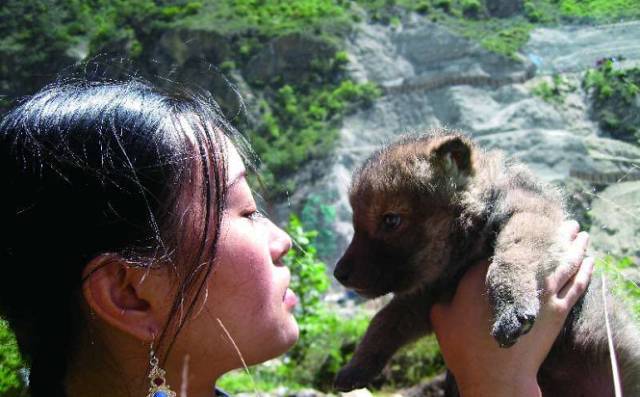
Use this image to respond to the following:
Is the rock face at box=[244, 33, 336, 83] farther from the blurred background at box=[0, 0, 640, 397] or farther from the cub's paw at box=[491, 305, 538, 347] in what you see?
the cub's paw at box=[491, 305, 538, 347]

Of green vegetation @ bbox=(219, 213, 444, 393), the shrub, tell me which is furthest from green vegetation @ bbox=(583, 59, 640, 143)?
green vegetation @ bbox=(219, 213, 444, 393)

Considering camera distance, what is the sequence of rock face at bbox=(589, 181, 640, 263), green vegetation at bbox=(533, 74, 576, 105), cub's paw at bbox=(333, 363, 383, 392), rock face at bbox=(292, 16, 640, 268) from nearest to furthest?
1. cub's paw at bbox=(333, 363, 383, 392)
2. rock face at bbox=(589, 181, 640, 263)
3. rock face at bbox=(292, 16, 640, 268)
4. green vegetation at bbox=(533, 74, 576, 105)

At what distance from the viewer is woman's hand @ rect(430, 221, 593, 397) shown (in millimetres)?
2400

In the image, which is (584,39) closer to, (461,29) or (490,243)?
(461,29)

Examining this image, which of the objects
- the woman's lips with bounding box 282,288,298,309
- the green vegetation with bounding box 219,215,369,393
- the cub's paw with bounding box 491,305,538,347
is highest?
the woman's lips with bounding box 282,288,298,309

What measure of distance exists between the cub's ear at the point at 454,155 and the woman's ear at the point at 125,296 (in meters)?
1.63

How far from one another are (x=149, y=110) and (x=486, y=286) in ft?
4.88

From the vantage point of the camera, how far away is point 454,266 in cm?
288

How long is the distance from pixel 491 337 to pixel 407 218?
0.68 metres

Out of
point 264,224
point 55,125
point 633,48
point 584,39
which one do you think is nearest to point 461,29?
point 584,39

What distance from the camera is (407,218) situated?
9.50 ft

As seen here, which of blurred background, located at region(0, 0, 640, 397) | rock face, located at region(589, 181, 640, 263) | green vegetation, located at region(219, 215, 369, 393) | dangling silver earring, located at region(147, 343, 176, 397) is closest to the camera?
dangling silver earring, located at region(147, 343, 176, 397)

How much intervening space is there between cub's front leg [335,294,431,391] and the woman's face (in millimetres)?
1171

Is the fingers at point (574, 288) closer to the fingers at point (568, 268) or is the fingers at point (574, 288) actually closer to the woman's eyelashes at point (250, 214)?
the fingers at point (568, 268)
